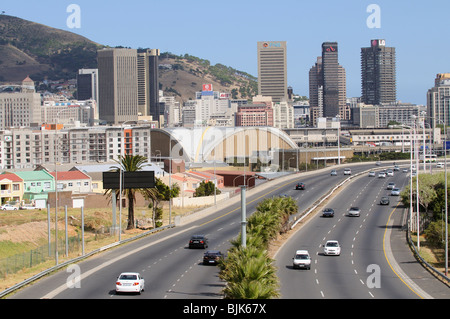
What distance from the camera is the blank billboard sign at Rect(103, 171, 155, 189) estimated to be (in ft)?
224

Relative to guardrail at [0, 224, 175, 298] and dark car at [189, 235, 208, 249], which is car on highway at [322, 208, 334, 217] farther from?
dark car at [189, 235, 208, 249]

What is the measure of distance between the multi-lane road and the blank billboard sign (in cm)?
507

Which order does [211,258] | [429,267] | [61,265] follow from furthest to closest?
[429,267] → [211,258] → [61,265]

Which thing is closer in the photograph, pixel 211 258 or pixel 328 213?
pixel 211 258

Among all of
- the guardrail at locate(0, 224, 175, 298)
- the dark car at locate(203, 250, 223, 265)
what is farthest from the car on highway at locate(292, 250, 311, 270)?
the guardrail at locate(0, 224, 175, 298)

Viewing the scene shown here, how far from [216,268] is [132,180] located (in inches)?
958

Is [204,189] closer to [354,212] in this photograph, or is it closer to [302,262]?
[354,212]

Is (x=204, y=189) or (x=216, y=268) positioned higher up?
(x=204, y=189)

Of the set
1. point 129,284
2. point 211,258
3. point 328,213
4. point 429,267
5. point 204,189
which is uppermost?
point 129,284

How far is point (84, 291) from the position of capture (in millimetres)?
37125

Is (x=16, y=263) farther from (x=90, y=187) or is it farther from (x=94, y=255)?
(x=90, y=187)

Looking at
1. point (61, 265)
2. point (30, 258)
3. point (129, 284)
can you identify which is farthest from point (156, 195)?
point (129, 284)

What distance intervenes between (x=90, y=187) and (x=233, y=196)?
2193 cm

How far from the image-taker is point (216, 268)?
4691 cm
